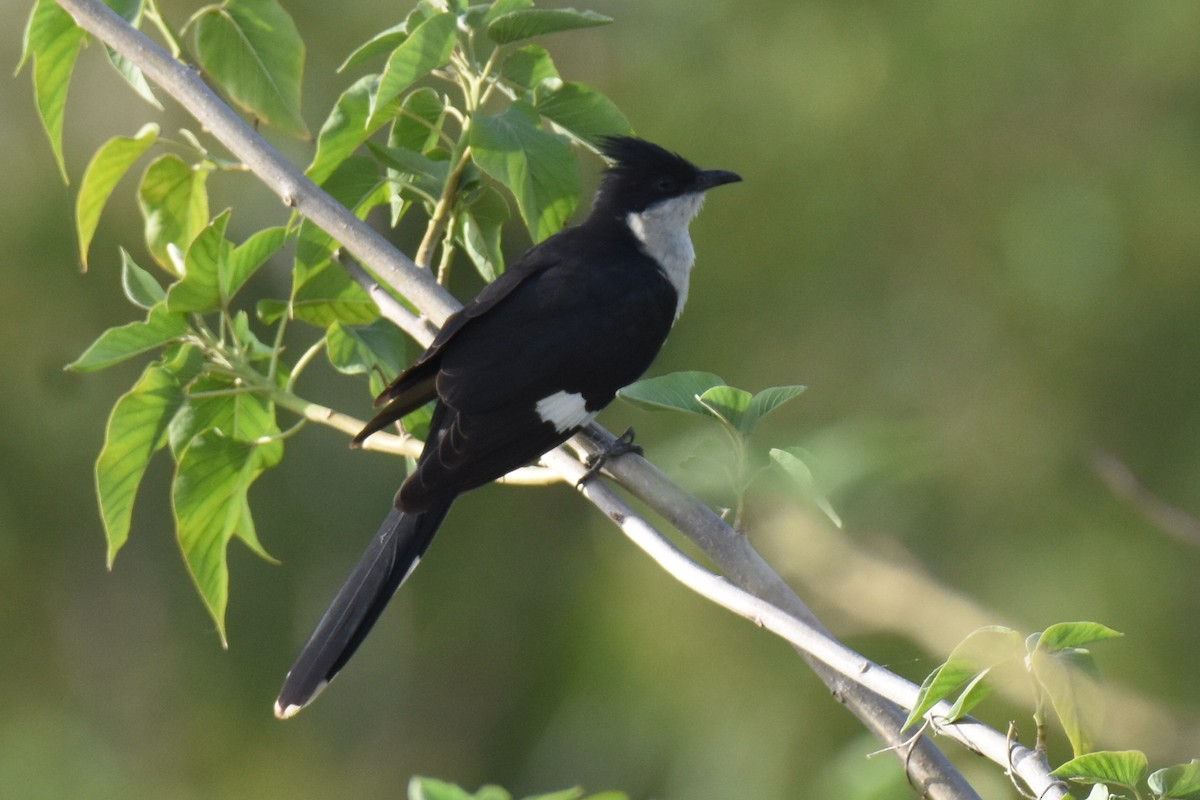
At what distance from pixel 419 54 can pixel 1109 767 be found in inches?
52.3

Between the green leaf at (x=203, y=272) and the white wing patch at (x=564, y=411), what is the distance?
0.68m

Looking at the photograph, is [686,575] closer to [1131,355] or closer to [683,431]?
[683,431]

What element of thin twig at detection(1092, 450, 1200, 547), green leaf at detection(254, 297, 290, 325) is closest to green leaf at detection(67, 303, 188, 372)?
green leaf at detection(254, 297, 290, 325)

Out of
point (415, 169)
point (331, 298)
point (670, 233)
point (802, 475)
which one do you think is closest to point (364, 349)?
point (331, 298)

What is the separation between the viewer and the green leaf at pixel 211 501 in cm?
206

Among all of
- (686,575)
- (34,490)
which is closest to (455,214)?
(686,575)

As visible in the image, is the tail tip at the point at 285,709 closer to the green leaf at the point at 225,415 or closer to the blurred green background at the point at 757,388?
the green leaf at the point at 225,415

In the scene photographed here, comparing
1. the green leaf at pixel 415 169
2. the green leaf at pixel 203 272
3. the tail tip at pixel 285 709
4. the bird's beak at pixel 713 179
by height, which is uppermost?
the green leaf at pixel 415 169

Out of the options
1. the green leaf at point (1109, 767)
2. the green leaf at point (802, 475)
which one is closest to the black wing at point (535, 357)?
the green leaf at point (802, 475)

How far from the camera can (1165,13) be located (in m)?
6.22

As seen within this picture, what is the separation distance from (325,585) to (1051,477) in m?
3.69

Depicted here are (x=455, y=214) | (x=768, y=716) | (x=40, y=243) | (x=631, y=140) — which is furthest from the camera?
(x=40, y=243)

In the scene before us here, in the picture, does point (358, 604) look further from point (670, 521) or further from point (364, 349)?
point (670, 521)

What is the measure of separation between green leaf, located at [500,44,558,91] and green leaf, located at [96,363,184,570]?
0.72 m
